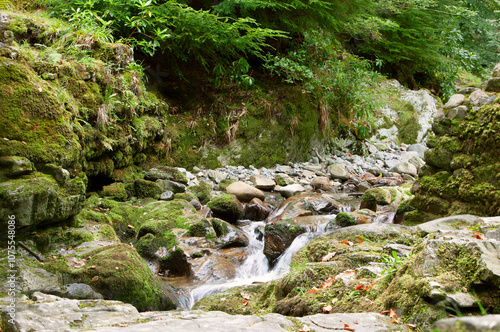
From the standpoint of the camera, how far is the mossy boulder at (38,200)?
9.68 feet

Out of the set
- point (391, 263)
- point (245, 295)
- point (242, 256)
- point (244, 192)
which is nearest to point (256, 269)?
point (242, 256)

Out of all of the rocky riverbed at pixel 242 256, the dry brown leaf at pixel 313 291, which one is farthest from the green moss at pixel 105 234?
the dry brown leaf at pixel 313 291

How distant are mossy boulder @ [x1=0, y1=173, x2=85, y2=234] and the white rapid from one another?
1707 mm

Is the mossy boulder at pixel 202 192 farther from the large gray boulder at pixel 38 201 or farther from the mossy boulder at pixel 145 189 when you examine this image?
the large gray boulder at pixel 38 201

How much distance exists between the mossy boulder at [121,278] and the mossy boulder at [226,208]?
2985 millimetres

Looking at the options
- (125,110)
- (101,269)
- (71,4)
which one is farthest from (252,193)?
(71,4)

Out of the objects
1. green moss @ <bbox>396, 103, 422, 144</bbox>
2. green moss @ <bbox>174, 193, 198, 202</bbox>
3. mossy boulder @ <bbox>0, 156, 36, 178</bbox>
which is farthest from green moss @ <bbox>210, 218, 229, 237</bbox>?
green moss @ <bbox>396, 103, 422, 144</bbox>

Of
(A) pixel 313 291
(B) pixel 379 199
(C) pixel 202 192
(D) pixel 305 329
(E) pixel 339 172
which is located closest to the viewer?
(D) pixel 305 329

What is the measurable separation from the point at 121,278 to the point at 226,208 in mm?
3414

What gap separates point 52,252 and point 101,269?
1.93 feet

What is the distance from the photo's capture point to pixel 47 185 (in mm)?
3287

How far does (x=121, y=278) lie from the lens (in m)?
3.18

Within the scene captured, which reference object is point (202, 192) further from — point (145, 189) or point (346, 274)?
point (346, 274)

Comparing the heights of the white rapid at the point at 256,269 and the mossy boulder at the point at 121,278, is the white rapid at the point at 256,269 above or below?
below
